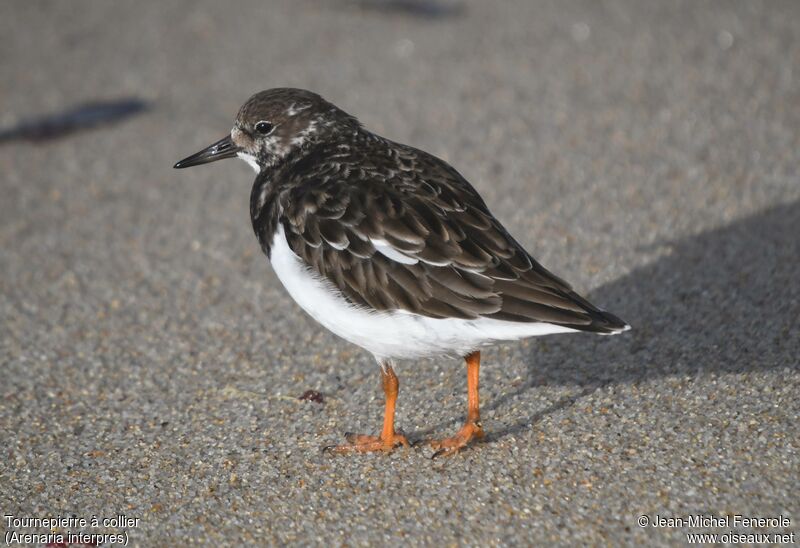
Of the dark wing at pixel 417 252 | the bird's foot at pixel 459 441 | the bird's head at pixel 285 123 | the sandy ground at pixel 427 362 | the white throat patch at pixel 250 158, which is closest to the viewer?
the dark wing at pixel 417 252

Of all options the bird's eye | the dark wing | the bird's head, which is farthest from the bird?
the bird's eye

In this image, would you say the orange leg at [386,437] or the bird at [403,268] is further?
the orange leg at [386,437]

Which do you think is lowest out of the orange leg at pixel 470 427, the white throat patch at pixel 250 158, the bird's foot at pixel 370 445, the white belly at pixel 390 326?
the bird's foot at pixel 370 445

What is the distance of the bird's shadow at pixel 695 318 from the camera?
474cm

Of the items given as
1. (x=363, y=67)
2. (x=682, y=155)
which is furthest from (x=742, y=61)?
(x=363, y=67)

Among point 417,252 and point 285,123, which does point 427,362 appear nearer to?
point 417,252

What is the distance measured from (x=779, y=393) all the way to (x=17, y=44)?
8.30 meters

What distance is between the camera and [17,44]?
9773 mm

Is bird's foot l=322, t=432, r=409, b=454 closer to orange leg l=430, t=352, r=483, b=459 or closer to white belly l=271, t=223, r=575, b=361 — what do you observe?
orange leg l=430, t=352, r=483, b=459

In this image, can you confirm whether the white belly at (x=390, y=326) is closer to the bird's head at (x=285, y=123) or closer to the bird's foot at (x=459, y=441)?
the bird's foot at (x=459, y=441)

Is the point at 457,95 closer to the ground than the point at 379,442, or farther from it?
farther from it

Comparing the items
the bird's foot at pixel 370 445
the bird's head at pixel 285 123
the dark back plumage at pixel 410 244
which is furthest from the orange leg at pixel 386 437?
the bird's head at pixel 285 123

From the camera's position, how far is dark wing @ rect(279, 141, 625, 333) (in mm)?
3893

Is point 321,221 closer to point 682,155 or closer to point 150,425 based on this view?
point 150,425
